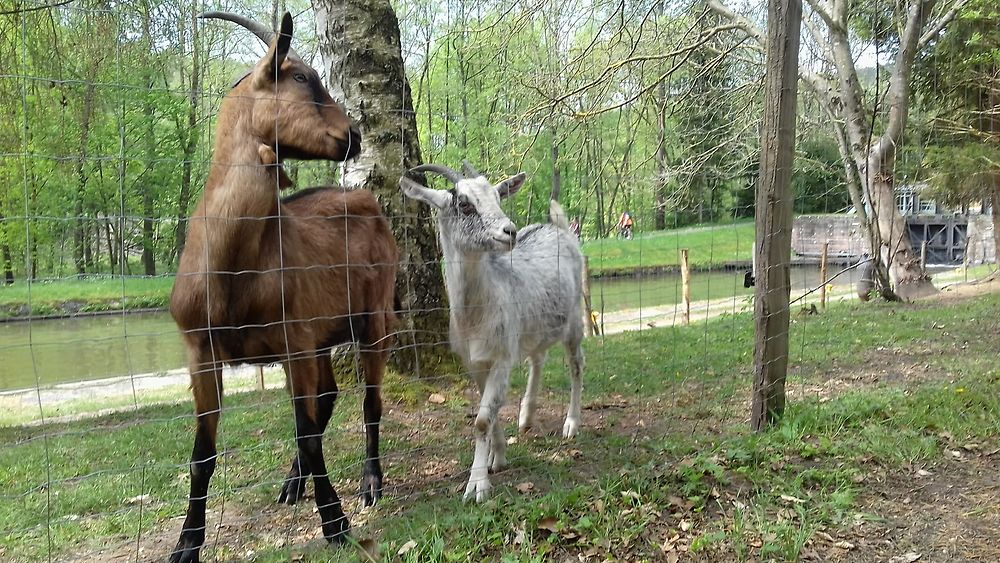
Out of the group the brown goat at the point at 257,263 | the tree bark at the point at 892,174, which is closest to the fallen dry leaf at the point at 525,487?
the brown goat at the point at 257,263

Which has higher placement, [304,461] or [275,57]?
[275,57]

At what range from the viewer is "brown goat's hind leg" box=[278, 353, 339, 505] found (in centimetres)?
389

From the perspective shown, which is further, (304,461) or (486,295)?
(486,295)

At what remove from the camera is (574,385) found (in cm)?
516

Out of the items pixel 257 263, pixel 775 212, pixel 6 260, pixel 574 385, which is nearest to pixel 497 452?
pixel 574 385

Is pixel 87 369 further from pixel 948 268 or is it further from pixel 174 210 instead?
pixel 948 268

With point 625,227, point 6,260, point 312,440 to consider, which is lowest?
point 312,440

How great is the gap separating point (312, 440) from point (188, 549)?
686 millimetres

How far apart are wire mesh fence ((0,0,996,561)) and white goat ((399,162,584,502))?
0.04m

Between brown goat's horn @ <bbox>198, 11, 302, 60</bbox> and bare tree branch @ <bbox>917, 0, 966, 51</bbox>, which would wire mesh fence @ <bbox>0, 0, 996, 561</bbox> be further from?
bare tree branch @ <bbox>917, 0, 966, 51</bbox>

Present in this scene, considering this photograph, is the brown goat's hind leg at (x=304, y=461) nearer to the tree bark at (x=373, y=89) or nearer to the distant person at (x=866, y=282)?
the tree bark at (x=373, y=89)

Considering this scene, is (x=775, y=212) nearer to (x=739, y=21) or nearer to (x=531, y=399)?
(x=531, y=399)

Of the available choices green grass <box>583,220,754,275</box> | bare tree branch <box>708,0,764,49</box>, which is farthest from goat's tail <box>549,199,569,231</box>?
bare tree branch <box>708,0,764,49</box>

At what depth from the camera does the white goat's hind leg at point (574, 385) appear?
5039mm
